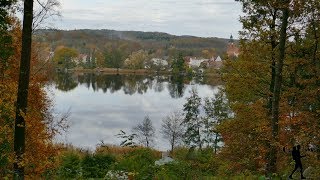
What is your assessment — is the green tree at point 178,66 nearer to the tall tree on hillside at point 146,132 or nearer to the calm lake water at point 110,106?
the calm lake water at point 110,106

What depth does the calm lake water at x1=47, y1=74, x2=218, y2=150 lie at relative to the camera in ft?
167

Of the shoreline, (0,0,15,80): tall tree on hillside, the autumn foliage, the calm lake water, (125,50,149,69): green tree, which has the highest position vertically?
(0,0,15,80): tall tree on hillside

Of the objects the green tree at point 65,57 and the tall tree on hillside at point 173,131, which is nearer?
the tall tree on hillside at point 173,131

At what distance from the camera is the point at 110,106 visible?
259ft

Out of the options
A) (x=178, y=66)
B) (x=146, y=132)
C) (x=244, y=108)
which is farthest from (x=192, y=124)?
(x=178, y=66)

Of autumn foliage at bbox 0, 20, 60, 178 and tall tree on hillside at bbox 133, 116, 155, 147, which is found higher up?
autumn foliage at bbox 0, 20, 60, 178

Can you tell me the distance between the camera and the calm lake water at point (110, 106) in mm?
50906

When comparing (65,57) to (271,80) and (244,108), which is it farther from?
(271,80)

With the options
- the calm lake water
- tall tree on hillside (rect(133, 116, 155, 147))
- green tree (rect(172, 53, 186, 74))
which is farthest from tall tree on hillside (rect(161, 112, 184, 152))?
green tree (rect(172, 53, 186, 74))

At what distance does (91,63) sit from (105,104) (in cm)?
9790

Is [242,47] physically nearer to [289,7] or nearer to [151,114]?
[289,7]

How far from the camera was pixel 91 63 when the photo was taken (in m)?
176

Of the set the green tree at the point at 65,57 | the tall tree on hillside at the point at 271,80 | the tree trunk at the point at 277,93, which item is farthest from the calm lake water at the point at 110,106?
the green tree at the point at 65,57

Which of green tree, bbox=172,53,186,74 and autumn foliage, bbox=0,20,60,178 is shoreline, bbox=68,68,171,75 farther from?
autumn foliage, bbox=0,20,60,178
